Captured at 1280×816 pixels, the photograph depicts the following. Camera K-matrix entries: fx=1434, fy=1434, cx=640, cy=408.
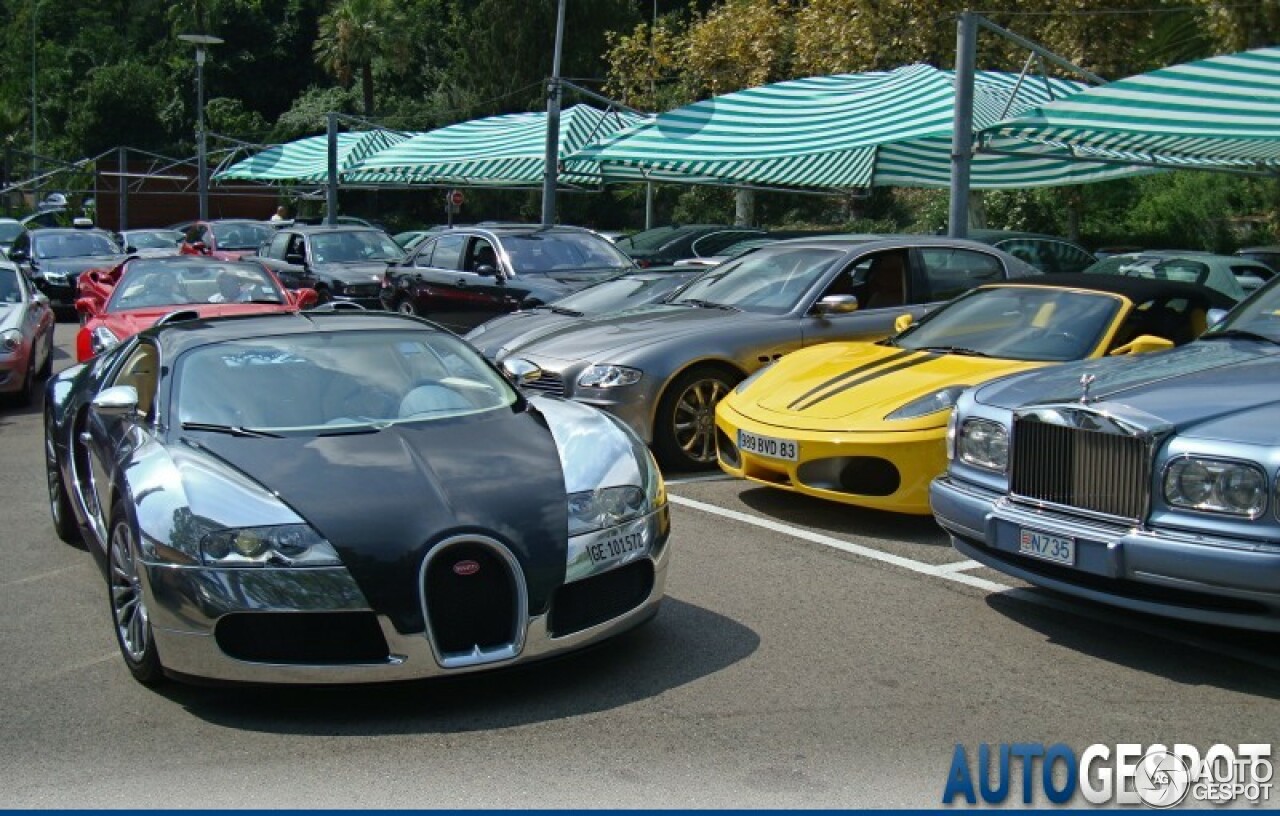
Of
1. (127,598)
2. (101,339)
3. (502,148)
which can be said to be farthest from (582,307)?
(502,148)

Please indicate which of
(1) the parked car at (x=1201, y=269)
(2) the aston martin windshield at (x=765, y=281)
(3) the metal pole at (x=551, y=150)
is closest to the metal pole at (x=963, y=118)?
(1) the parked car at (x=1201, y=269)

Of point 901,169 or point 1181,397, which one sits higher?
point 901,169

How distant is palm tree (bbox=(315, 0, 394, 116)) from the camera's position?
5828 cm

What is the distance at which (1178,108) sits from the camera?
1294 centimetres

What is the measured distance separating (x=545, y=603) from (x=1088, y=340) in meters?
4.39

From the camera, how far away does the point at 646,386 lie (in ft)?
31.7

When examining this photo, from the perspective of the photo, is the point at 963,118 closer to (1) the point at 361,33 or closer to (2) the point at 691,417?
(2) the point at 691,417

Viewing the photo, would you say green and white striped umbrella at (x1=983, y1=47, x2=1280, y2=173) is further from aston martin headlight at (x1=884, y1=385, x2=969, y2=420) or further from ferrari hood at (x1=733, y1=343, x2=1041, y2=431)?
aston martin headlight at (x1=884, y1=385, x2=969, y2=420)

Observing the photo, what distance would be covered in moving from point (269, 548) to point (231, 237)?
21.9m

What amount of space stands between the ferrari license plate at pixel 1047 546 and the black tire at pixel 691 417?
404cm

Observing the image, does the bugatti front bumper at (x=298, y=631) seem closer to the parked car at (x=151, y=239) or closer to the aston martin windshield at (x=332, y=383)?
the aston martin windshield at (x=332, y=383)

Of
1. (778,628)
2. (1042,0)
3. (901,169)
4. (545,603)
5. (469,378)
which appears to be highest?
(1042,0)

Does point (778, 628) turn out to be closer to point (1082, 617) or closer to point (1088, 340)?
point (1082, 617)

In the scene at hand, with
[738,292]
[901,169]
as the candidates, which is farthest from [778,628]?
[901,169]
